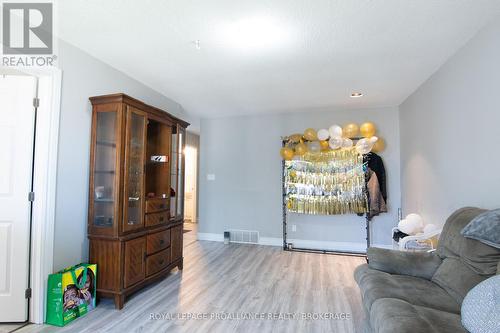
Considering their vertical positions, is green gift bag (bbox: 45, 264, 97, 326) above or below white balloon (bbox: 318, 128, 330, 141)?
below

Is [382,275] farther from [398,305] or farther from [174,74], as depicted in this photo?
[174,74]

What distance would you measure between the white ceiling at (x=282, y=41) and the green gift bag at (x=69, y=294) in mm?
2132

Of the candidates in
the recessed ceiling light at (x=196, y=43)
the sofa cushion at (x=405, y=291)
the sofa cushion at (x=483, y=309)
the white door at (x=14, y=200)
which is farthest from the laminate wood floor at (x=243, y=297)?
the recessed ceiling light at (x=196, y=43)

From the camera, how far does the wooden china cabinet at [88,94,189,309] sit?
8.26 feet

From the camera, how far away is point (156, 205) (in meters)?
3.08

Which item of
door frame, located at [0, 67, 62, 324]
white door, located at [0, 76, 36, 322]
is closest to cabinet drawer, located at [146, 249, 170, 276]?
door frame, located at [0, 67, 62, 324]

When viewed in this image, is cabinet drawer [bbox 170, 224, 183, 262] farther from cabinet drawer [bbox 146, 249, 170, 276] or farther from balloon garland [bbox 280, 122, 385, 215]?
balloon garland [bbox 280, 122, 385, 215]

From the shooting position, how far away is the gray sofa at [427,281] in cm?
138

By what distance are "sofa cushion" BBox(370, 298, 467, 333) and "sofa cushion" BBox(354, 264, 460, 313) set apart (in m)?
0.11

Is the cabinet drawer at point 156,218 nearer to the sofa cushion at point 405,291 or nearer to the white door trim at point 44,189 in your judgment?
the white door trim at point 44,189

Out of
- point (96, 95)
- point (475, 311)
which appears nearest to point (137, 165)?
point (96, 95)

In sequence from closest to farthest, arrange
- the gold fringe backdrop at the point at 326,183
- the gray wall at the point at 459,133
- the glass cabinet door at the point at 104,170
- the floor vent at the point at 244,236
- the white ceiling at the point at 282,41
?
the white ceiling at the point at 282,41
the gray wall at the point at 459,133
the glass cabinet door at the point at 104,170
the gold fringe backdrop at the point at 326,183
the floor vent at the point at 244,236

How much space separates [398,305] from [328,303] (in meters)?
1.26

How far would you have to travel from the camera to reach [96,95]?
9.03ft
